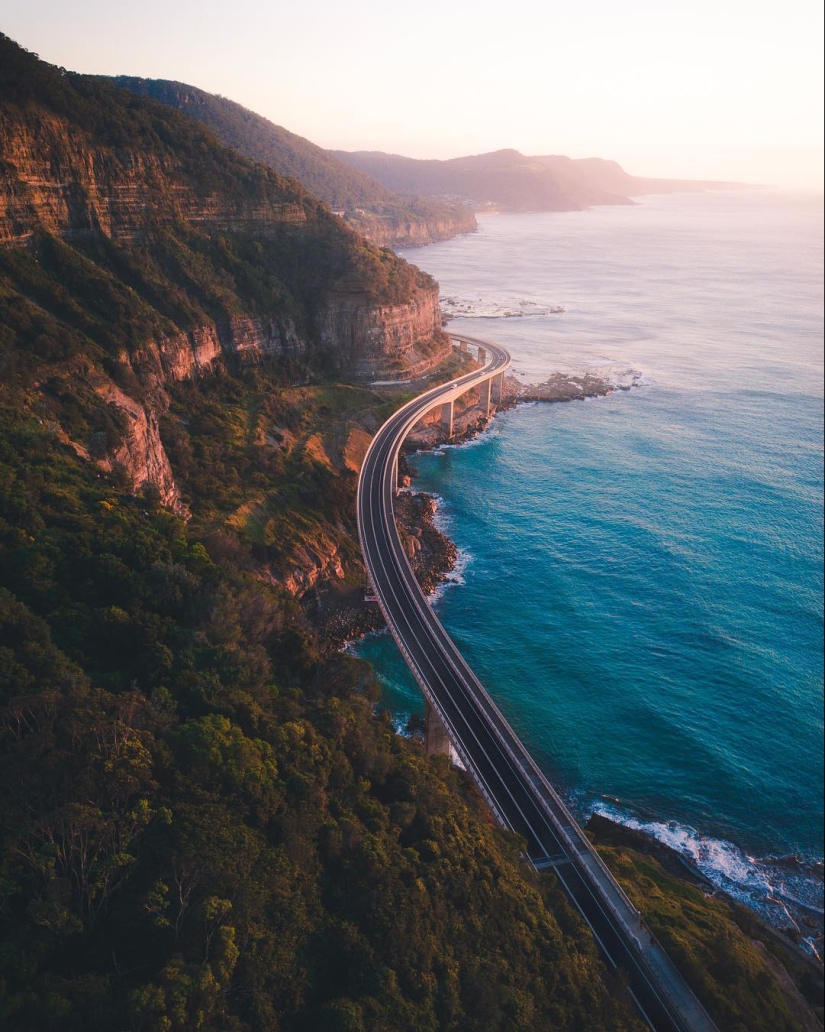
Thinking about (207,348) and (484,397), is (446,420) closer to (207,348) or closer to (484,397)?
(484,397)

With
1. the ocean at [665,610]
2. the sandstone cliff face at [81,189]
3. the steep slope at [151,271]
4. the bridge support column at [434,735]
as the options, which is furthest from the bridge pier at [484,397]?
the bridge support column at [434,735]

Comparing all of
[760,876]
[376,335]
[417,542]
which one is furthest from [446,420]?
[760,876]

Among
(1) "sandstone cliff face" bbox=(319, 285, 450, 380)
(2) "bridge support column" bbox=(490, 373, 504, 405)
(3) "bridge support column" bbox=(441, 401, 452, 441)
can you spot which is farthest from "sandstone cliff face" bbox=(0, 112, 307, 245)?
(2) "bridge support column" bbox=(490, 373, 504, 405)

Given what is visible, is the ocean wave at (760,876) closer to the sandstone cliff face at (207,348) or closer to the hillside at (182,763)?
the hillside at (182,763)

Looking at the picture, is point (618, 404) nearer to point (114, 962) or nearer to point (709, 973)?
point (709, 973)

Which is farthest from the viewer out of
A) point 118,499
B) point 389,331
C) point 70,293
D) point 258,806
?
point 389,331

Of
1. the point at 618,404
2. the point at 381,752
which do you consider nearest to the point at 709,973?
the point at 381,752
